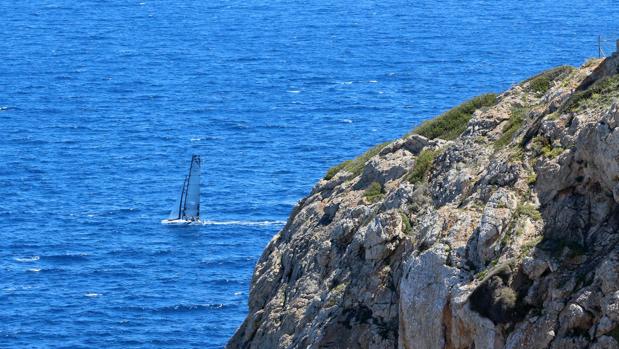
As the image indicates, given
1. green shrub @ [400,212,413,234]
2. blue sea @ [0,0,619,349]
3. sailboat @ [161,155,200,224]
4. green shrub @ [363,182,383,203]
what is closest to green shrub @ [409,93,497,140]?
green shrub @ [363,182,383,203]

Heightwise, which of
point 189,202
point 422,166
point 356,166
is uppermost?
point 189,202

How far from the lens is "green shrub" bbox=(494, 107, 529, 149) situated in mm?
37088

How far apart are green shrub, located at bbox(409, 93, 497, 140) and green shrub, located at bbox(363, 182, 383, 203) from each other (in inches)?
155

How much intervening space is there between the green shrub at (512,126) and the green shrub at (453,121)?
4227mm

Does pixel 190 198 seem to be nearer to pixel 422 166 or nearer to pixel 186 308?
pixel 186 308

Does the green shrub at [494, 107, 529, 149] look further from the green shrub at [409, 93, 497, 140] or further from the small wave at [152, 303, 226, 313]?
the small wave at [152, 303, 226, 313]

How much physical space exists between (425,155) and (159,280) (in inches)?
2893

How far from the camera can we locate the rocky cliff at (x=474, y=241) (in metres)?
27.0

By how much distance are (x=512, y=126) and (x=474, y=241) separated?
31.1ft

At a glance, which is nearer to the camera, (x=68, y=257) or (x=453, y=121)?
(x=453, y=121)

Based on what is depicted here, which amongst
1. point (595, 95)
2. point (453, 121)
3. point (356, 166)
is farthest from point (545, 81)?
point (595, 95)

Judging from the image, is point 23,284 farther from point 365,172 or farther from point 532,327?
point 532,327

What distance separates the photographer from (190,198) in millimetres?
132750

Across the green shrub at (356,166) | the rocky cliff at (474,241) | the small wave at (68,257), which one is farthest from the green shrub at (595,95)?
the small wave at (68,257)
